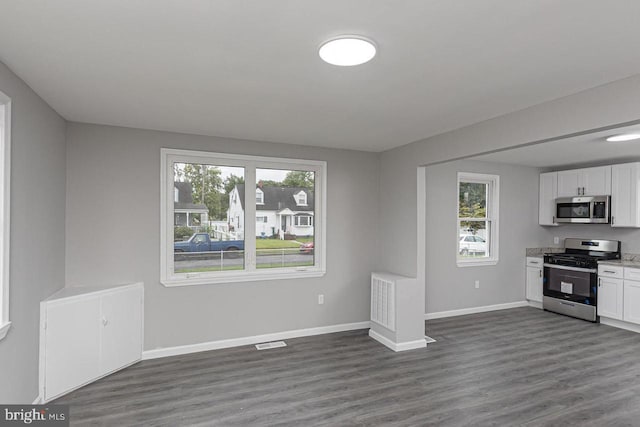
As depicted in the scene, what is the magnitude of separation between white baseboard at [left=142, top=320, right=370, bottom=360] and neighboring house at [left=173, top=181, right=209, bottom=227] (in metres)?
1.39

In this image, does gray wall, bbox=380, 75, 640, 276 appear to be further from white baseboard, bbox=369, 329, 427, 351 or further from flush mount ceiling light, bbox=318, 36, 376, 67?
flush mount ceiling light, bbox=318, 36, 376, 67

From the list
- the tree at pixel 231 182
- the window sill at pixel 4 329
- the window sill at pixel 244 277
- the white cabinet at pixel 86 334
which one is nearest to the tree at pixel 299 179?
the tree at pixel 231 182

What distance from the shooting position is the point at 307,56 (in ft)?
6.80

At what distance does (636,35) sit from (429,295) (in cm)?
419

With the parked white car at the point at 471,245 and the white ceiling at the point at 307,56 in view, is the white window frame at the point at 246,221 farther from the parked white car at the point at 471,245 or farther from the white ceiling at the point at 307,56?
the parked white car at the point at 471,245

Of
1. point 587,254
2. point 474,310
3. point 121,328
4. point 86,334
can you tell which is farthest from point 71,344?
point 587,254

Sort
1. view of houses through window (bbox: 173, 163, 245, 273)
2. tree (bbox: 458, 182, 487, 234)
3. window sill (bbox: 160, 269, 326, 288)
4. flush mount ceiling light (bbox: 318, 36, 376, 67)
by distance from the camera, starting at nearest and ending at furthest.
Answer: flush mount ceiling light (bbox: 318, 36, 376, 67)
window sill (bbox: 160, 269, 326, 288)
view of houses through window (bbox: 173, 163, 245, 273)
tree (bbox: 458, 182, 487, 234)

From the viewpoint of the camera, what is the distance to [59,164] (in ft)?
10.7

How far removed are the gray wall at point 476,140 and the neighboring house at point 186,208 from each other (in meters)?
2.44

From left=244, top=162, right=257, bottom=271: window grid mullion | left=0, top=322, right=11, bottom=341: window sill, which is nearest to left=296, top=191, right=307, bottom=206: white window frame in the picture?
left=244, top=162, right=257, bottom=271: window grid mullion

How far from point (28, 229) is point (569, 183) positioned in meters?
7.22

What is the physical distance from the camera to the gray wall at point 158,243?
3.57m

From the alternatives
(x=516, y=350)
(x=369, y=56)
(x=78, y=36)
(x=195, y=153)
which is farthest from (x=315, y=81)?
(x=516, y=350)

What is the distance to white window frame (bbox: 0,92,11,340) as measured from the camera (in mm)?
2225
